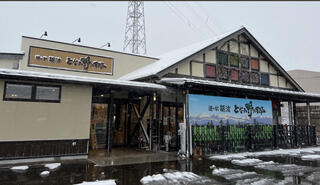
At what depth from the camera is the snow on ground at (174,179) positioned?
505 cm

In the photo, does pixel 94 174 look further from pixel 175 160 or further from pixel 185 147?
pixel 185 147

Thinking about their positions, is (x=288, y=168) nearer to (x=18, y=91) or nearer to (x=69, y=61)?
(x=18, y=91)

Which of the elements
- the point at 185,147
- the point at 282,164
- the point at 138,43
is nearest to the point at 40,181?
the point at 185,147

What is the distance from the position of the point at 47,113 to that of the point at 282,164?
812 cm

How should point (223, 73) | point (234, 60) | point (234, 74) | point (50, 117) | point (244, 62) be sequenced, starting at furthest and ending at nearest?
1. point (244, 62)
2. point (234, 60)
3. point (234, 74)
4. point (223, 73)
5. point (50, 117)

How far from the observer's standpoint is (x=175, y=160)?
7828mm

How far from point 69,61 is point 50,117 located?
17.3 feet

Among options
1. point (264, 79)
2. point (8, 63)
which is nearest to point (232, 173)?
point (264, 79)

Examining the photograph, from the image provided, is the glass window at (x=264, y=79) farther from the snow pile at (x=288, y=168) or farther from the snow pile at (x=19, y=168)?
the snow pile at (x=19, y=168)

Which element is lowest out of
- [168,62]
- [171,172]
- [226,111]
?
[171,172]

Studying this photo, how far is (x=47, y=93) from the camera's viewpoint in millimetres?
7516

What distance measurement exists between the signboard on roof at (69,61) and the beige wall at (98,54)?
7.2 inches

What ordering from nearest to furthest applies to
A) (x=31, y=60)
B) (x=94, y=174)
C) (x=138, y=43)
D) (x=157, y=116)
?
1. (x=94, y=174)
2. (x=157, y=116)
3. (x=31, y=60)
4. (x=138, y=43)

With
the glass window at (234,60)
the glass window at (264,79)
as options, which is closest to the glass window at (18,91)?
the glass window at (234,60)
